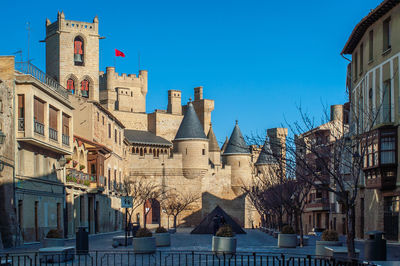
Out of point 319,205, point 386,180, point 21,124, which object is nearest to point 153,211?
point 319,205

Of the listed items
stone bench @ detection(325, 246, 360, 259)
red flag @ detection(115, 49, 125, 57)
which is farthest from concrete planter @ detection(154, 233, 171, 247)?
red flag @ detection(115, 49, 125, 57)

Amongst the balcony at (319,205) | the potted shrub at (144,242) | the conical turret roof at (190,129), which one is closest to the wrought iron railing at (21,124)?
the potted shrub at (144,242)

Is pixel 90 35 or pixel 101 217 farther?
pixel 90 35

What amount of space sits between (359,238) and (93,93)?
151 ft

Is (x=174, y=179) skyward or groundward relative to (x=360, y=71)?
groundward

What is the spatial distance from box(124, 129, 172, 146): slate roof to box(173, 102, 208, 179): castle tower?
1234cm

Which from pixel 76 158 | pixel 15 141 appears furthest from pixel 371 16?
pixel 76 158

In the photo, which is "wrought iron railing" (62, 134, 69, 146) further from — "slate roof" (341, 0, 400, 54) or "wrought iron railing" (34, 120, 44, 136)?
"slate roof" (341, 0, 400, 54)

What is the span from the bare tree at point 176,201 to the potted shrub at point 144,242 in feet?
163

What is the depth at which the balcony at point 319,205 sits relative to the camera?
65.8 metres

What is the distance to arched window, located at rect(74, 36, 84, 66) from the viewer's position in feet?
265

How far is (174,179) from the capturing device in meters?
76.4

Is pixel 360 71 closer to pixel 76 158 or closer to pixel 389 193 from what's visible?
pixel 389 193

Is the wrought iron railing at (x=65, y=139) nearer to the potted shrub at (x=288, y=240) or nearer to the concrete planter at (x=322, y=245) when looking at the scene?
the potted shrub at (x=288, y=240)
